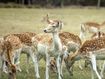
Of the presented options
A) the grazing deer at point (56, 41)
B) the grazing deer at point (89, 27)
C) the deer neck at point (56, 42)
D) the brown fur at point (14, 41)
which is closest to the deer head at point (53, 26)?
the grazing deer at point (56, 41)

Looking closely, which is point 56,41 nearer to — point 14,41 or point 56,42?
point 56,42

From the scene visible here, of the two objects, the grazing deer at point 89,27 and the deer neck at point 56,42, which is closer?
the deer neck at point 56,42

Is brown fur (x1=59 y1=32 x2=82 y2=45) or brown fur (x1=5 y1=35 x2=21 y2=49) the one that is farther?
brown fur (x1=59 y1=32 x2=82 y2=45)

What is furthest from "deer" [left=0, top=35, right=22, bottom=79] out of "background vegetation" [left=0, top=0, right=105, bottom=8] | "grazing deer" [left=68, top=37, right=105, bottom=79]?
"background vegetation" [left=0, top=0, right=105, bottom=8]

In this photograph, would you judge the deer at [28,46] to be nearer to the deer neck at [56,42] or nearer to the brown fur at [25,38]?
the brown fur at [25,38]

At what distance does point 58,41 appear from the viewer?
1066 cm

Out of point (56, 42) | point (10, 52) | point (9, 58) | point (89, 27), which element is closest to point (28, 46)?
point (56, 42)

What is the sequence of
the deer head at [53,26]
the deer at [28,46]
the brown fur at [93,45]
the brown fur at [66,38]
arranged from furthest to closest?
the brown fur at [66,38]
the deer at [28,46]
the brown fur at [93,45]
the deer head at [53,26]

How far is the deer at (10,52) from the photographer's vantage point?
935 centimetres

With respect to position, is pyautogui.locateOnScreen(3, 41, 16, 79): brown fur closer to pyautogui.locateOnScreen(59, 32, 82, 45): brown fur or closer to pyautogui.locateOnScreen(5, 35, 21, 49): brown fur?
pyautogui.locateOnScreen(5, 35, 21, 49): brown fur

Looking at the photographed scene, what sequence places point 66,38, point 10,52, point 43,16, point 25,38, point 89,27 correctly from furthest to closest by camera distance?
point 43,16
point 89,27
point 66,38
point 25,38
point 10,52

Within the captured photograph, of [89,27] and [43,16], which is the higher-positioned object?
[89,27]

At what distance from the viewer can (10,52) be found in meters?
10.2

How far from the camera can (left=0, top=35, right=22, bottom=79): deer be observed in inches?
368
